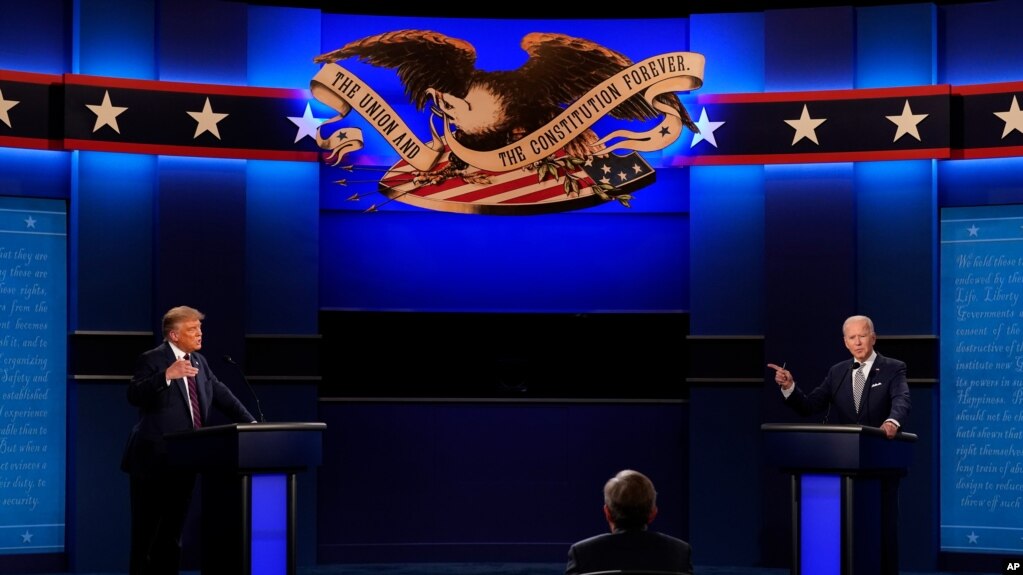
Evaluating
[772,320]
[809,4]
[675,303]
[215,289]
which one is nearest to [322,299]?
[215,289]

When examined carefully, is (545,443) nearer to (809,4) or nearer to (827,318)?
(827,318)

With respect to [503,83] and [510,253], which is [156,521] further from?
[503,83]

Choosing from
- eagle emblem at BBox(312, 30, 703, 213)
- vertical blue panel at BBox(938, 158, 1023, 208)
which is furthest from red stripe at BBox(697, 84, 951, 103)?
vertical blue panel at BBox(938, 158, 1023, 208)

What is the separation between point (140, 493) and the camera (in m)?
5.80

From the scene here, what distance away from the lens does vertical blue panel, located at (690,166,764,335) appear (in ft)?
25.5

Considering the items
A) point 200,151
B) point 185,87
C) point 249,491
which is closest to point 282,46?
point 185,87

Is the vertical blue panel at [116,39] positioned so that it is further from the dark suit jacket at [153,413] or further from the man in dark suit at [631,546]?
the man in dark suit at [631,546]

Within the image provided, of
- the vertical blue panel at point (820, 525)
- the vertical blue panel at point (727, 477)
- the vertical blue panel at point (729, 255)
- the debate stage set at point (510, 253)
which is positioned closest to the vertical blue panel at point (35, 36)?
the debate stage set at point (510, 253)

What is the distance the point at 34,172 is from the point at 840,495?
4.97 metres

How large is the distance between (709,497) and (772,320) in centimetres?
117

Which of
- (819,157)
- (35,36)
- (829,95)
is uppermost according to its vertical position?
(35,36)

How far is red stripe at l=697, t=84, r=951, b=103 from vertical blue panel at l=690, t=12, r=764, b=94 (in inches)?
3.3

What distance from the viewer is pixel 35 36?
7.40 m

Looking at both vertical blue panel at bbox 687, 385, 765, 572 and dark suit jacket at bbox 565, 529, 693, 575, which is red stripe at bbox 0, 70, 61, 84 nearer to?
vertical blue panel at bbox 687, 385, 765, 572
